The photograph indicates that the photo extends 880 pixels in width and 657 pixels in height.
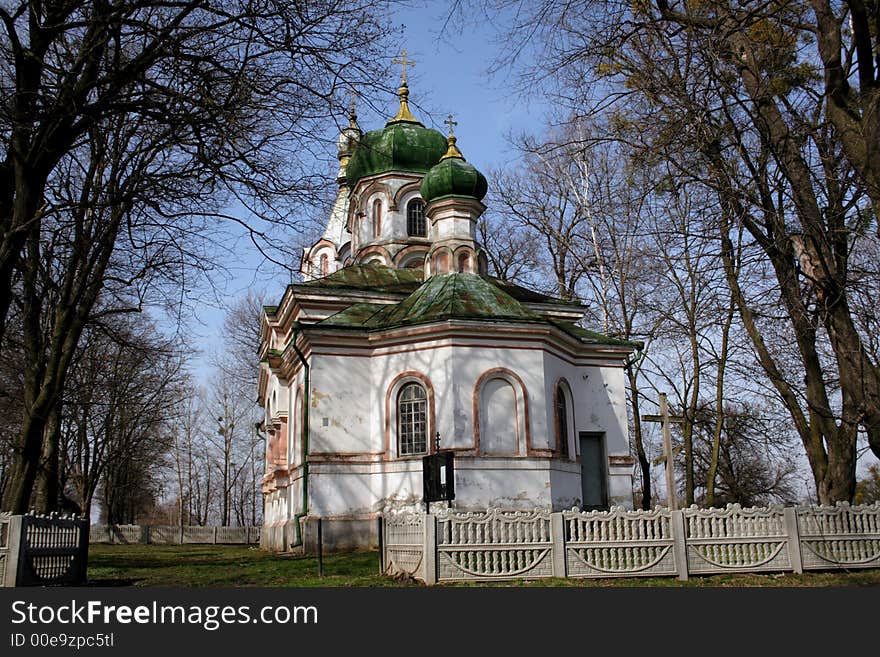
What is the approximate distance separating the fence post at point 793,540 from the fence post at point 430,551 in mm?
5082

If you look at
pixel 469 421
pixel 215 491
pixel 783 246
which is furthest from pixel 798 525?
pixel 215 491

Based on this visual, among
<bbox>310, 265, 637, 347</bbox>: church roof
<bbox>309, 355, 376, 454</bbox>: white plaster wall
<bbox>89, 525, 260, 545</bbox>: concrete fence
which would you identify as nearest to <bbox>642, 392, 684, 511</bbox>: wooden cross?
<bbox>310, 265, 637, 347</bbox>: church roof

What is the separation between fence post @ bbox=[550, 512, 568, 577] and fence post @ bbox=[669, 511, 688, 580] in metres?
1.59

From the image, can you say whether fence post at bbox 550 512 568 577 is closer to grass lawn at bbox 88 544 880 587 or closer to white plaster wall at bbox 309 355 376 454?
grass lawn at bbox 88 544 880 587

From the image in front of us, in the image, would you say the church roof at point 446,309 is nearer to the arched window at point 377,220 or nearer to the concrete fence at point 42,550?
the arched window at point 377,220

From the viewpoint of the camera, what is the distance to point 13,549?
991 centimetres

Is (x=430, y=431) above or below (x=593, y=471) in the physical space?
above

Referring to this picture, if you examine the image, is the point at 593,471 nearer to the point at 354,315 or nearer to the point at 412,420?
the point at 412,420

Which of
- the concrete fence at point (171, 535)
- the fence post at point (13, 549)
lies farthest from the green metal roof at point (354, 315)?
the concrete fence at point (171, 535)

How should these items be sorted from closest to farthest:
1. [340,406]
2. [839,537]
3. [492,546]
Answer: [492,546], [839,537], [340,406]

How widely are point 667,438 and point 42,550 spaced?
14955 millimetres

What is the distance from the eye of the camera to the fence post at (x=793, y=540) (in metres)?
11.0

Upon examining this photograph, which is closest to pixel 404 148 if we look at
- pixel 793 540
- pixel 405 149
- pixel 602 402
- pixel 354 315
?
pixel 405 149

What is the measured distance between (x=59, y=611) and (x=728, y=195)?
24.1 feet
